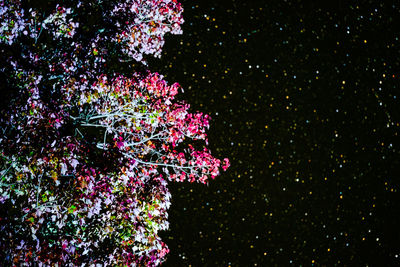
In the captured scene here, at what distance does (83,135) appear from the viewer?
4.49 meters

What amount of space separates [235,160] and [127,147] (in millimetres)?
6569

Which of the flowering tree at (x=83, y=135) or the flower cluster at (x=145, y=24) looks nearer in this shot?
the flowering tree at (x=83, y=135)

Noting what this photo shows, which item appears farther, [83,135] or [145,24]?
[145,24]

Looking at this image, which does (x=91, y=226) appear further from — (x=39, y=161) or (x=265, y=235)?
(x=265, y=235)

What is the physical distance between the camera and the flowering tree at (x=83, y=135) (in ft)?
10.2

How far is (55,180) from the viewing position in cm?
318

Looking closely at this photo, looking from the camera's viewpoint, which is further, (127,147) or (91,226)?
(127,147)

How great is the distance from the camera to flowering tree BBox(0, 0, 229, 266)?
3098 millimetres

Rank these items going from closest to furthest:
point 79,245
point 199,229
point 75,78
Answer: point 79,245 < point 75,78 < point 199,229

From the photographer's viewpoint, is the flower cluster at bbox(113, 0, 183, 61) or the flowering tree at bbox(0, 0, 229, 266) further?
the flower cluster at bbox(113, 0, 183, 61)

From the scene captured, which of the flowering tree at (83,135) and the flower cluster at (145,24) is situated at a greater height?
→ the flower cluster at (145,24)

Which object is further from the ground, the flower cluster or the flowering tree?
the flower cluster

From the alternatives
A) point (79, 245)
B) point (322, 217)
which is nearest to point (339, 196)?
point (322, 217)

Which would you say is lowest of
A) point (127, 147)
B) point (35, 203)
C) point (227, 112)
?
point (35, 203)
